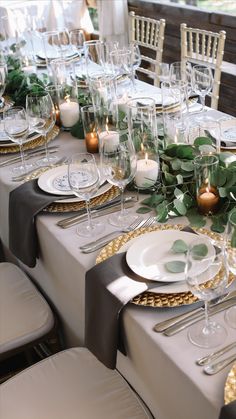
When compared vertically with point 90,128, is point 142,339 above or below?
below

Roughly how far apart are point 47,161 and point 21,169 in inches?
3.6

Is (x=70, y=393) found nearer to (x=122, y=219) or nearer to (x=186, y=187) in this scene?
(x=122, y=219)

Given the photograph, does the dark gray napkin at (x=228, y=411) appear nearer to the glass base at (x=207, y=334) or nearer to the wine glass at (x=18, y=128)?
the glass base at (x=207, y=334)

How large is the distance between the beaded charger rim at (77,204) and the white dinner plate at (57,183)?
1 centimetres

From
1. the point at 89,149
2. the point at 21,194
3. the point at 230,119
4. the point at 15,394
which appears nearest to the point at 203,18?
the point at 230,119

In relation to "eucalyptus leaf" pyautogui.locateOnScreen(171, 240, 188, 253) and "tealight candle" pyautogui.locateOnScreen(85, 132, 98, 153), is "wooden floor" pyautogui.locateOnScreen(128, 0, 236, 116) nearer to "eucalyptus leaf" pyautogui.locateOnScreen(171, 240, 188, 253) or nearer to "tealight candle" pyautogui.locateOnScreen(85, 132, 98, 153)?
"tealight candle" pyautogui.locateOnScreen(85, 132, 98, 153)

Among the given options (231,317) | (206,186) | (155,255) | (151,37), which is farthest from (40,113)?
(151,37)

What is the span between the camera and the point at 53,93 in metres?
1.95

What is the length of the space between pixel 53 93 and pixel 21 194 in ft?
2.03

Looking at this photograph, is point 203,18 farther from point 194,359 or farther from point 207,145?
point 194,359

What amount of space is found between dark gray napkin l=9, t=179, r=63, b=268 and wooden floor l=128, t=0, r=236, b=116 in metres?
2.31

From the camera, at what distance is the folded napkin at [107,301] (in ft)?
3.36

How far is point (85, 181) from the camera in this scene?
4.28 ft

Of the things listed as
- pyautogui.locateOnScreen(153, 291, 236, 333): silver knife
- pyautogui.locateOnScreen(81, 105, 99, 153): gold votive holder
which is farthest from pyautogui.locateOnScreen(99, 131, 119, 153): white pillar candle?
pyautogui.locateOnScreen(153, 291, 236, 333): silver knife
